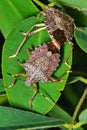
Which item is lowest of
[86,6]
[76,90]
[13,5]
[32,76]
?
[76,90]

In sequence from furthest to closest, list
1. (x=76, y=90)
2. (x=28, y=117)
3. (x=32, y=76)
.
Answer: (x=76, y=90) < (x=32, y=76) < (x=28, y=117)

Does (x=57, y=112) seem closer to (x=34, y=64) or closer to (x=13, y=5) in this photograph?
(x=34, y=64)

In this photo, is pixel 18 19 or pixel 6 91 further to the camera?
pixel 18 19

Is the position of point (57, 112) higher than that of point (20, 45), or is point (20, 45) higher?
point (20, 45)

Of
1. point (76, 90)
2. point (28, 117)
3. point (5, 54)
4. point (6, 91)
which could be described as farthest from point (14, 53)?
point (76, 90)

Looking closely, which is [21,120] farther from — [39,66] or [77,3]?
[77,3]

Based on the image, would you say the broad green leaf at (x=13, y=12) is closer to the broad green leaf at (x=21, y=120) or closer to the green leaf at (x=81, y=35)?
the green leaf at (x=81, y=35)

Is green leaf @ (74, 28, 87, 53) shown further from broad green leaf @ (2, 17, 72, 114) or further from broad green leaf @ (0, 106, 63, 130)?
broad green leaf @ (0, 106, 63, 130)

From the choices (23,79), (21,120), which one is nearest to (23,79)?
(23,79)
